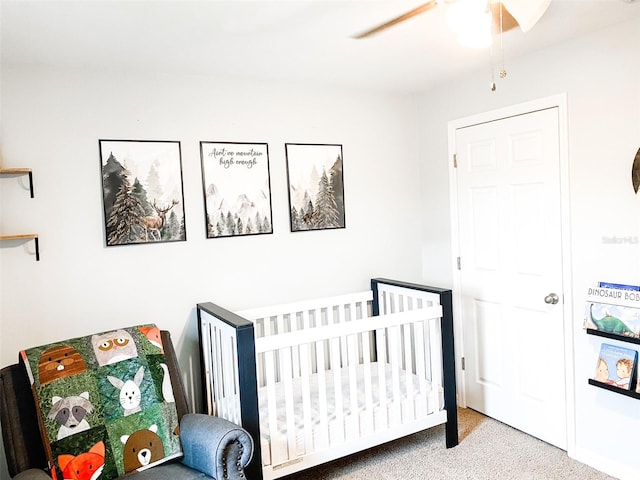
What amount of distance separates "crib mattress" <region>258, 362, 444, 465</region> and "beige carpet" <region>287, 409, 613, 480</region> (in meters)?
0.27

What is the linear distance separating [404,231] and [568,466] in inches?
70.3

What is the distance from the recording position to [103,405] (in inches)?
84.8

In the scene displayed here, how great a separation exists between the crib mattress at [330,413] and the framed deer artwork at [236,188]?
1.01 m

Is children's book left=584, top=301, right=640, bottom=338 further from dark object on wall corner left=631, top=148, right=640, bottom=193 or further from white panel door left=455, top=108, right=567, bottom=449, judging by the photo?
dark object on wall corner left=631, top=148, right=640, bottom=193

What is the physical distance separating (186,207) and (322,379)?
1.25 m

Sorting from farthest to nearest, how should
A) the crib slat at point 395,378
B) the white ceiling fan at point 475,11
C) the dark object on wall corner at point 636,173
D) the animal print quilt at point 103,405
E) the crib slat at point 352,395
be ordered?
the crib slat at point 395,378
the crib slat at point 352,395
the dark object on wall corner at point 636,173
the animal print quilt at point 103,405
the white ceiling fan at point 475,11

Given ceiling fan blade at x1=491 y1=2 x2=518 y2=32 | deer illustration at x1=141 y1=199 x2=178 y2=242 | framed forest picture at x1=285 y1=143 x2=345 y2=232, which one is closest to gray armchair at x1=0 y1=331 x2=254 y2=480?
deer illustration at x1=141 y1=199 x2=178 y2=242

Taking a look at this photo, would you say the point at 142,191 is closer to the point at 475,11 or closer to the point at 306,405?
the point at 306,405

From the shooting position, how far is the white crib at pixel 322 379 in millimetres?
2340

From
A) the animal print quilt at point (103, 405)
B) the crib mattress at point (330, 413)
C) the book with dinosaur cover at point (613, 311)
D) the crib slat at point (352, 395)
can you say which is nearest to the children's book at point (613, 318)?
the book with dinosaur cover at point (613, 311)

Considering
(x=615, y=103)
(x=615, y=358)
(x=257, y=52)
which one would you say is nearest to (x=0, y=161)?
(x=257, y=52)

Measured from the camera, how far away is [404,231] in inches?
144

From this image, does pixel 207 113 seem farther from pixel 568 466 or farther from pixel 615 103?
pixel 568 466

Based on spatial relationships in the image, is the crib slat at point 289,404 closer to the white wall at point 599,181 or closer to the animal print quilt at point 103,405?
the animal print quilt at point 103,405
